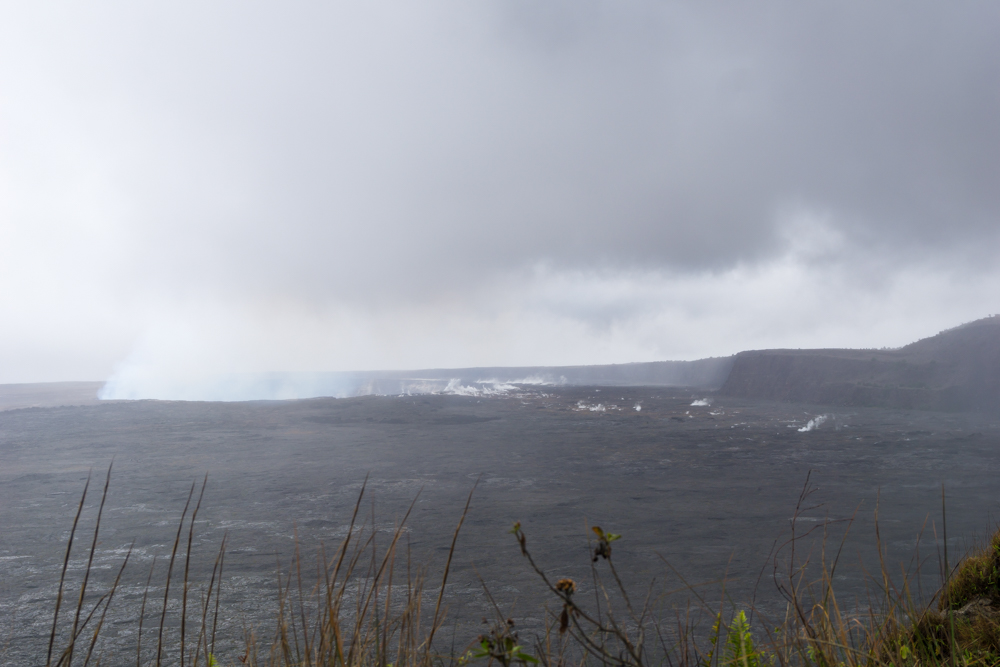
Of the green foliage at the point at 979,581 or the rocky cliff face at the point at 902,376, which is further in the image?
the rocky cliff face at the point at 902,376

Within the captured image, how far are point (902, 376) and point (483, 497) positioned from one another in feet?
132

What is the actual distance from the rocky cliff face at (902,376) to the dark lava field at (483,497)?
283 inches

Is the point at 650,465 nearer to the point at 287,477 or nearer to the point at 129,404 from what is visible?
the point at 287,477

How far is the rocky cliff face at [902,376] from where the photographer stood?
117 ft

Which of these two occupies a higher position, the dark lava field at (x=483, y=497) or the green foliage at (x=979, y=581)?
the green foliage at (x=979, y=581)

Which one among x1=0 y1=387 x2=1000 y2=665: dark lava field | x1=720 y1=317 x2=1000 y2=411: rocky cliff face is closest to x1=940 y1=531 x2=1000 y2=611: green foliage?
x1=0 y1=387 x2=1000 y2=665: dark lava field

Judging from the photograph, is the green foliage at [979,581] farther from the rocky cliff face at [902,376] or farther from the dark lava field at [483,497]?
the rocky cliff face at [902,376]

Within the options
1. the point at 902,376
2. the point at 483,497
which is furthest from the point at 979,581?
the point at 902,376

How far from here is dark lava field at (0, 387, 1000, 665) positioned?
730 centimetres

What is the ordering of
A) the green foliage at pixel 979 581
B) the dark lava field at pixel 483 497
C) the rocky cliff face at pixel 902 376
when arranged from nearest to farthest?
the green foliage at pixel 979 581 → the dark lava field at pixel 483 497 → the rocky cliff face at pixel 902 376

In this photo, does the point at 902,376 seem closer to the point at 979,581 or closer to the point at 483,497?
the point at 483,497

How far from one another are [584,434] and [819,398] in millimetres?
29355

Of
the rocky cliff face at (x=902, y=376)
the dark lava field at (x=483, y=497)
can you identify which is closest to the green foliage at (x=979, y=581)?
the dark lava field at (x=483, y=497)

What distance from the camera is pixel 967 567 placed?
4.06 m
